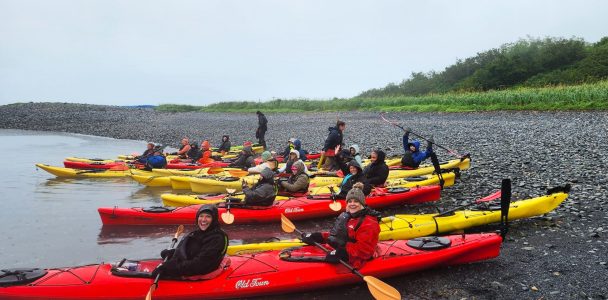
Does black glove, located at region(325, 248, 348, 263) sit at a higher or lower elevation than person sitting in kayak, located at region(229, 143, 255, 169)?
lower

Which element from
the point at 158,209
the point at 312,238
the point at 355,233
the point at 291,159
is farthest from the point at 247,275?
the point at 291,159

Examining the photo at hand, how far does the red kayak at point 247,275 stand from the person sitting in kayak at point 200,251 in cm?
13

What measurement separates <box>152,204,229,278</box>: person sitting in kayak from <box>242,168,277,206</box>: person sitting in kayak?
3.24m

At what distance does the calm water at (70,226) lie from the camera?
7516mm

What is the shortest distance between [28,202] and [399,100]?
30185mm

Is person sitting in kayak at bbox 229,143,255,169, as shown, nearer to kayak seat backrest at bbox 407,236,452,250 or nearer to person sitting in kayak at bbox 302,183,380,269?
kayak seat backrest at bbox 407,236,452,250

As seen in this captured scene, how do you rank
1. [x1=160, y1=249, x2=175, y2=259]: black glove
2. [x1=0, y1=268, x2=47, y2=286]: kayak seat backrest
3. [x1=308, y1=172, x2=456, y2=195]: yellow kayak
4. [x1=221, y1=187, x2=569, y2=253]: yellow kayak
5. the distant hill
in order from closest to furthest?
1. [x1=0, y1=268, x2=47, y2=286]: kayak seat backrest
2. [x1=160, y1=249, x2=175, y2=259]: black glove
3. [x1=221, y1=187, x2=569, y2=253]: yellow kayak
4. [x1=308, y1=172, x2=456, y2=195]: yellow kayak
5. the distant hill

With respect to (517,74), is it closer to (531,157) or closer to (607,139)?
(607,139)

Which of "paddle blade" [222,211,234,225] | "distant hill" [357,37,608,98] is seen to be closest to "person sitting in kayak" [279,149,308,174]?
"paddle blade" [222,211,234,225]

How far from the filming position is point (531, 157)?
12016 mm

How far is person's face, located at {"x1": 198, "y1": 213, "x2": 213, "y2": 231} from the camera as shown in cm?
515

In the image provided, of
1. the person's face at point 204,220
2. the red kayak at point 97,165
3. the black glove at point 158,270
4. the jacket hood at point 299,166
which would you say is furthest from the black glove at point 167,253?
the red kayak at point 97,165

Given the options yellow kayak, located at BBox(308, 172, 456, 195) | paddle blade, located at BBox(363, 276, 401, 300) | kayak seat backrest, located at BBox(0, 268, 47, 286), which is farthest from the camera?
yellow kayak, located at BBox(308, 172, 456, 195)

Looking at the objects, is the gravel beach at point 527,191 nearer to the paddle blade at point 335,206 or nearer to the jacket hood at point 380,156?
the jacket hood at point 380,156
